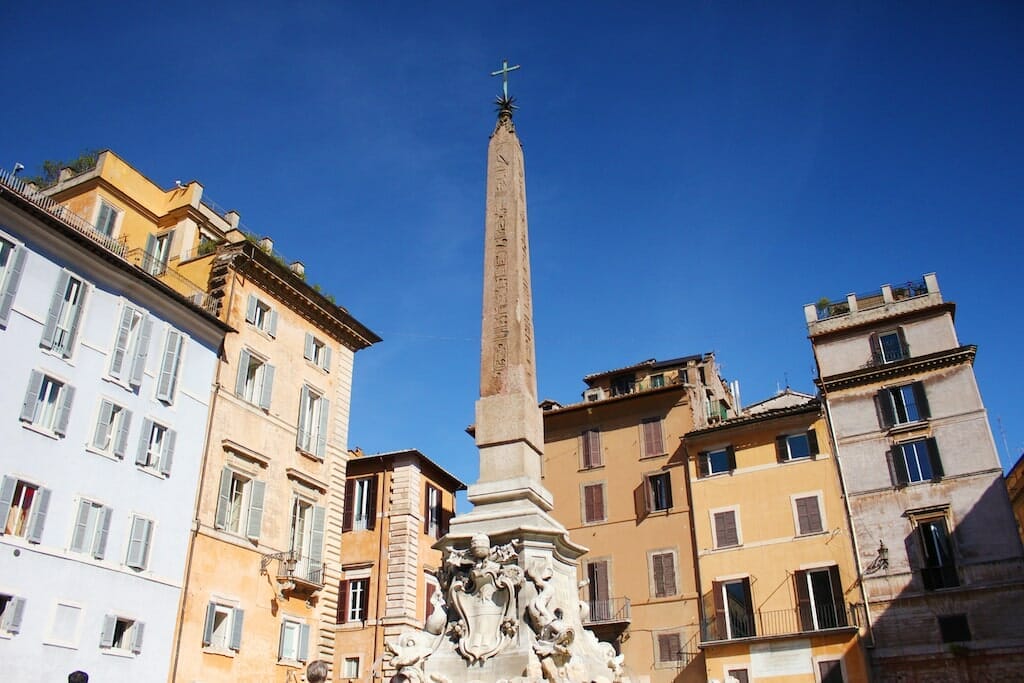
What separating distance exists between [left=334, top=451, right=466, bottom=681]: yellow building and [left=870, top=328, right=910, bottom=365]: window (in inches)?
548

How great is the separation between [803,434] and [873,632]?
579 centimetres

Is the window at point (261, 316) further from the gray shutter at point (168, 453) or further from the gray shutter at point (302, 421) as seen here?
the gray shutter at point (168, 453)

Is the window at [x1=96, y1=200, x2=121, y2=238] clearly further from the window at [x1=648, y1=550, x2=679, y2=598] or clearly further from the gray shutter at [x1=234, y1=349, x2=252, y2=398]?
the window at [x1=648, y1=550, x2=679, y2=598]

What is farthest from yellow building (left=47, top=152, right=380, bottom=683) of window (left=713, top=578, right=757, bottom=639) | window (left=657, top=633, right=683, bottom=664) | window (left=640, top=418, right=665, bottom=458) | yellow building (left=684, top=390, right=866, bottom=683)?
yellow building (left=684, top=390, right=866, bottom=683)

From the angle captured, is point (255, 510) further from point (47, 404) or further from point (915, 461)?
point (915, 461)

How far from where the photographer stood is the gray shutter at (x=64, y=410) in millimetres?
Answer: 15383

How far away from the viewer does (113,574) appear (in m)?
15.7

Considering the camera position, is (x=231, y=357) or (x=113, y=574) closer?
(x=113, y=574)

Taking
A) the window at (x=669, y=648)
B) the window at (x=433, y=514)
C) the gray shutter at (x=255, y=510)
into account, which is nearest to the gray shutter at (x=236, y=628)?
the gray shutter at (x=255, y=510)

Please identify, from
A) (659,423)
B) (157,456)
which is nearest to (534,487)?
(157,456)

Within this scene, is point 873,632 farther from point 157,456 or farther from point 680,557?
point 157,456

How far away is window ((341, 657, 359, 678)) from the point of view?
24312 millimetres

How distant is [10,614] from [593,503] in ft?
59.5

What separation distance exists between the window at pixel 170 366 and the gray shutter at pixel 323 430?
4.50 meters
